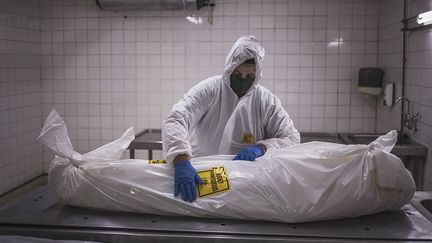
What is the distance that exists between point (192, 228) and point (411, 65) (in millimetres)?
2319

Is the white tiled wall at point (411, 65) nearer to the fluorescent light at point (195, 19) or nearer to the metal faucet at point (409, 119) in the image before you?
the metal faucet at point (409, 119)

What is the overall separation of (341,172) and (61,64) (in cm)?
341

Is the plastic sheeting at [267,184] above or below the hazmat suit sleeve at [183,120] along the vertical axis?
below

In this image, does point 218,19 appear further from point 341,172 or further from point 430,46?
point 341,172

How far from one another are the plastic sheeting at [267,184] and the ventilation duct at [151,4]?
2437 mm

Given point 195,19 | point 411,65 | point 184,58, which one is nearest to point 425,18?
point 411,65

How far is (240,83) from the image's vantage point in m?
2.27

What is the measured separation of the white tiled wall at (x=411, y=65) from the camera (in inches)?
110

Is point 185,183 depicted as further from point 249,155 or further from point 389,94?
point 389,94

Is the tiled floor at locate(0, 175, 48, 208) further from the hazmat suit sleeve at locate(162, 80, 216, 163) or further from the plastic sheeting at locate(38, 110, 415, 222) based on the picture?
the plastic sheeting at locate(38, 110, 415, 222)

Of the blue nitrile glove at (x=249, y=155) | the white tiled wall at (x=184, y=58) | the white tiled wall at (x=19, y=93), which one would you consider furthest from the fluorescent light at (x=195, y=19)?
the blue nitrile glove at (x=249, y=155)

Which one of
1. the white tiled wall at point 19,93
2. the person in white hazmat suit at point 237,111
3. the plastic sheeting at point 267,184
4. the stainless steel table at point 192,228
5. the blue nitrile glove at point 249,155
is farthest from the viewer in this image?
the white tiled wall at point 19,93

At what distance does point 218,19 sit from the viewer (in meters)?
3.98

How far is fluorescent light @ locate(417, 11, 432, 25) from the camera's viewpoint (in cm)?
265
